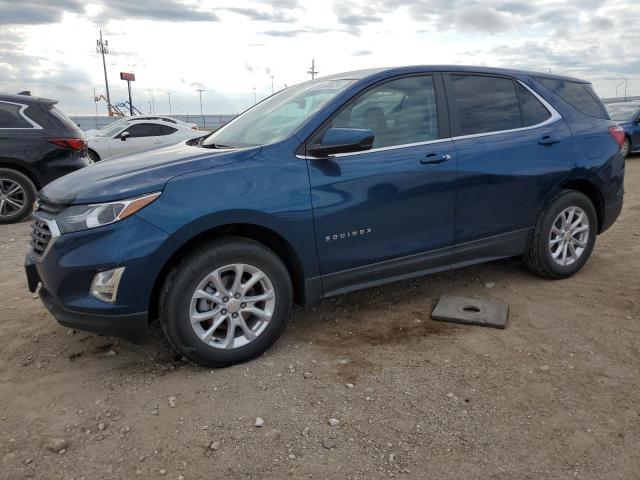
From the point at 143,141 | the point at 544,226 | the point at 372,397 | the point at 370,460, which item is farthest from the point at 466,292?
the point at 143,141

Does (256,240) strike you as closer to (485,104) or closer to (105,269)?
(105,269)

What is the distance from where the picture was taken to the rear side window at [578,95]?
Answer: 4.43 m

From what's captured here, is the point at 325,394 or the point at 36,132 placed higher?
the point at 36,132

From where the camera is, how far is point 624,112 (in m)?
14.7

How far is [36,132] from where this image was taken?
7199mm

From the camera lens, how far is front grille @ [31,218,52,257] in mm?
2939

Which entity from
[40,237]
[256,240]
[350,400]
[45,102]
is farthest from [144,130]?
[350,400]

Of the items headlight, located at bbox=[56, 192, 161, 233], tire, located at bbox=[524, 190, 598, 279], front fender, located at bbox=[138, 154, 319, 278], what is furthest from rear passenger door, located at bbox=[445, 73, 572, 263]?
headlight, located at bbox=[56, 192, 161, 233]

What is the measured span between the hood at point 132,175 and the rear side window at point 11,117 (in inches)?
185

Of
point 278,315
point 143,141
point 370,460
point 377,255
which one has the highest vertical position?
point 143,141

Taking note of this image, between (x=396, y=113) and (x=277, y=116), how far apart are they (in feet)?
2.73

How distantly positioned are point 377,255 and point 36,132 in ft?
19.3

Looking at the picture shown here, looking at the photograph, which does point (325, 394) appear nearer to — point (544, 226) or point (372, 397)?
point (372, 397)

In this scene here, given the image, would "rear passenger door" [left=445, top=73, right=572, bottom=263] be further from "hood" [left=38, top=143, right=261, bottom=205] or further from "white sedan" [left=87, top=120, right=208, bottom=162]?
"white sedan" [left=87, top=120, right=208, bottom=162]
